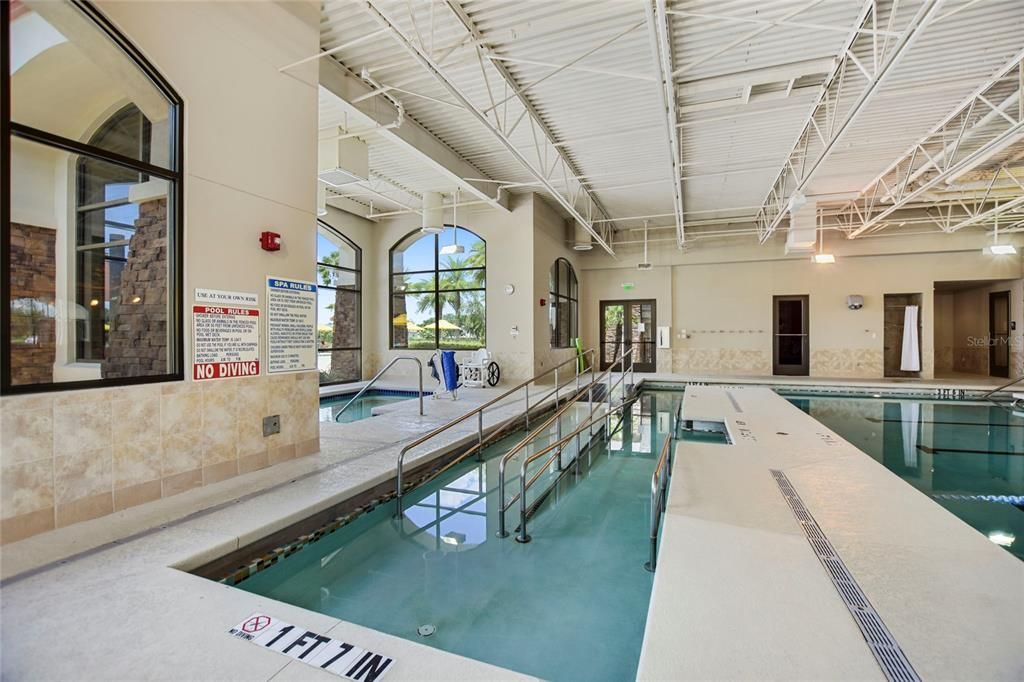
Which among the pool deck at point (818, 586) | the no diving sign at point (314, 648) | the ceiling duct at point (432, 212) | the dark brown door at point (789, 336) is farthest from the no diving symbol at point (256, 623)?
the dark brown door at point (789, 336)

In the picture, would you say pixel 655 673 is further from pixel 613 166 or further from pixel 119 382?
pixel 613 166

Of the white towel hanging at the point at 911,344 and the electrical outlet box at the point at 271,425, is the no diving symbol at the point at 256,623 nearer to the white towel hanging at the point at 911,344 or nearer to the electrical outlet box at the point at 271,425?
the electrical outlet box at the point at 271,425

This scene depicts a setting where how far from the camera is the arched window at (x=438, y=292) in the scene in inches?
392

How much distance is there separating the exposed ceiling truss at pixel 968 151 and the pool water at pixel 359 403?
7.93 m

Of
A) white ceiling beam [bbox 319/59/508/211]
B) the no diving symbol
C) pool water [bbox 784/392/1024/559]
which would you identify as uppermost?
white ceiling beam [bbox 319/59/508/211]

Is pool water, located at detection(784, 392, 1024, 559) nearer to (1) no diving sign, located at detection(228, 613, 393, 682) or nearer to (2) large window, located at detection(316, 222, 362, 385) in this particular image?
(1) no diving sign, located at detection(228, 613, 393, 682)

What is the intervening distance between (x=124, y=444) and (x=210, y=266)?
3.96 ft

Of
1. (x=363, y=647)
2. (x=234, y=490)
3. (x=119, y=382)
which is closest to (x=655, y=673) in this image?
(x=363, y=647)

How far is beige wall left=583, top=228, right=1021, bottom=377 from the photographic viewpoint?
34.0 ft

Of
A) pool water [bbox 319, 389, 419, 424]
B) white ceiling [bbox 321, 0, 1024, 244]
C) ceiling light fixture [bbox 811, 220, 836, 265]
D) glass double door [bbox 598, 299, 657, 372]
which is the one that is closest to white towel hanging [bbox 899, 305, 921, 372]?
ceiling light fixture [bbox 811, 220, 836, 265]

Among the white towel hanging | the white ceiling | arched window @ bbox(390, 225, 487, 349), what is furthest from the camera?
the white towel hanging

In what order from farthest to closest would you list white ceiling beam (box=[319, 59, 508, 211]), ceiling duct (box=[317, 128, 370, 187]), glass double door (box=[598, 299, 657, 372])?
glass double door (box=[598, 299, 657, 372])
ceiling duct (box=[317, 128, 370, 187])
white ceiling beam (box=[319, 59, 508, 211])

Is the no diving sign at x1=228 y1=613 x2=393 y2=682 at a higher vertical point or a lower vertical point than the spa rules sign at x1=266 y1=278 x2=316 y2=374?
lower

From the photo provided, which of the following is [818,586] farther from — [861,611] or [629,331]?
[629,331]
